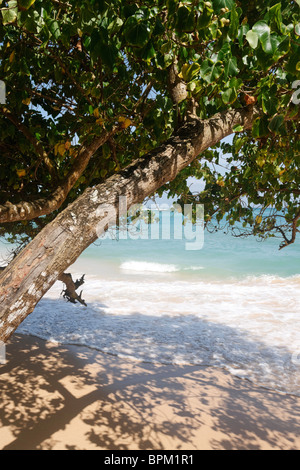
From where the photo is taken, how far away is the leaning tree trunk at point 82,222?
204cm

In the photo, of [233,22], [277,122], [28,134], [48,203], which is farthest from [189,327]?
[233,22]

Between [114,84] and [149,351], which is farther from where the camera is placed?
[149,351]

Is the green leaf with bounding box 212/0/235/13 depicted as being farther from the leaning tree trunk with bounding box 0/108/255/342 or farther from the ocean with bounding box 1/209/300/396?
the ocean with bounding box 1/209/300/396

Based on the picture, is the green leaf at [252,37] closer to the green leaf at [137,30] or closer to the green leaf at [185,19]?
the green leaf at [185,19]

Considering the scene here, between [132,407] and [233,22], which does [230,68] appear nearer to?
[233,22]

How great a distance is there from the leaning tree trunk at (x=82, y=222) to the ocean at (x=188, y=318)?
18.8 ft

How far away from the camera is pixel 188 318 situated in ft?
40.8

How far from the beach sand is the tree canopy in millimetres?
2858

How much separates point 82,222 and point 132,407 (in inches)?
187
